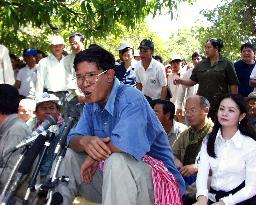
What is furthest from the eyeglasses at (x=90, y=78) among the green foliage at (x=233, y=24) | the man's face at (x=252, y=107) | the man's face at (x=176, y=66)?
the green foliage at (x=233, y=24)

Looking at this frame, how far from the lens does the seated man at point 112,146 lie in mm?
3131

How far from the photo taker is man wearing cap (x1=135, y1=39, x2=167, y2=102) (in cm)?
789

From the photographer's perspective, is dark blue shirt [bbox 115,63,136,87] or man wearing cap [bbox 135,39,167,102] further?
man wearing cap [bbox 135,39,167,102]

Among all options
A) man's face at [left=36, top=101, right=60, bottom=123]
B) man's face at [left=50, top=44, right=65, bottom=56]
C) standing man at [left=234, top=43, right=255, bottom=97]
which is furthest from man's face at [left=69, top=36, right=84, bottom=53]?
standing man at [left=234, top=43, right=255, bottom=97]

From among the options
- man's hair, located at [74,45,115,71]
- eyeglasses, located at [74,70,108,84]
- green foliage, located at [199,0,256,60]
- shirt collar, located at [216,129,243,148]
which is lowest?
shirt collar, located at [216,129,243,148]

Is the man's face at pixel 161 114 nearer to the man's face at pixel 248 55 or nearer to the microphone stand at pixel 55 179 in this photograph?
the microphone stand at pixel 55 179

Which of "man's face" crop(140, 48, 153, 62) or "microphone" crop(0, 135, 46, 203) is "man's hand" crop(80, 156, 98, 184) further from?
"man's face" crop(140, 48, 153, 62)

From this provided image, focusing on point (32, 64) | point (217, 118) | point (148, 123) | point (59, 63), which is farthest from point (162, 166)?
point (32, 64)

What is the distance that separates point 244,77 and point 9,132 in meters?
4.63

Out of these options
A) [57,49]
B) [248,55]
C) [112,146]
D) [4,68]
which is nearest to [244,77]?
[248,55]

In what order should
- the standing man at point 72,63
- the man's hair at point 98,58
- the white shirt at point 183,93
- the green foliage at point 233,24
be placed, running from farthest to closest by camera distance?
the green foliage at point 233,24
the white shirt at point 183,93
the standing man at point 72,63
the man's hair at point 98,58

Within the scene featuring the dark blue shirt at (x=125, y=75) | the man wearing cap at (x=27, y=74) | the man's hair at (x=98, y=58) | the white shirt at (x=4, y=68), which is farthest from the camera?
the man wearing cap at (x=27, y=74)

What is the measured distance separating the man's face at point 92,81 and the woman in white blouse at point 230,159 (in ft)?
3.35

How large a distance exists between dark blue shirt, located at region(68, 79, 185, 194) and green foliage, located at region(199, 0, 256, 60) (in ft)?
43.4
